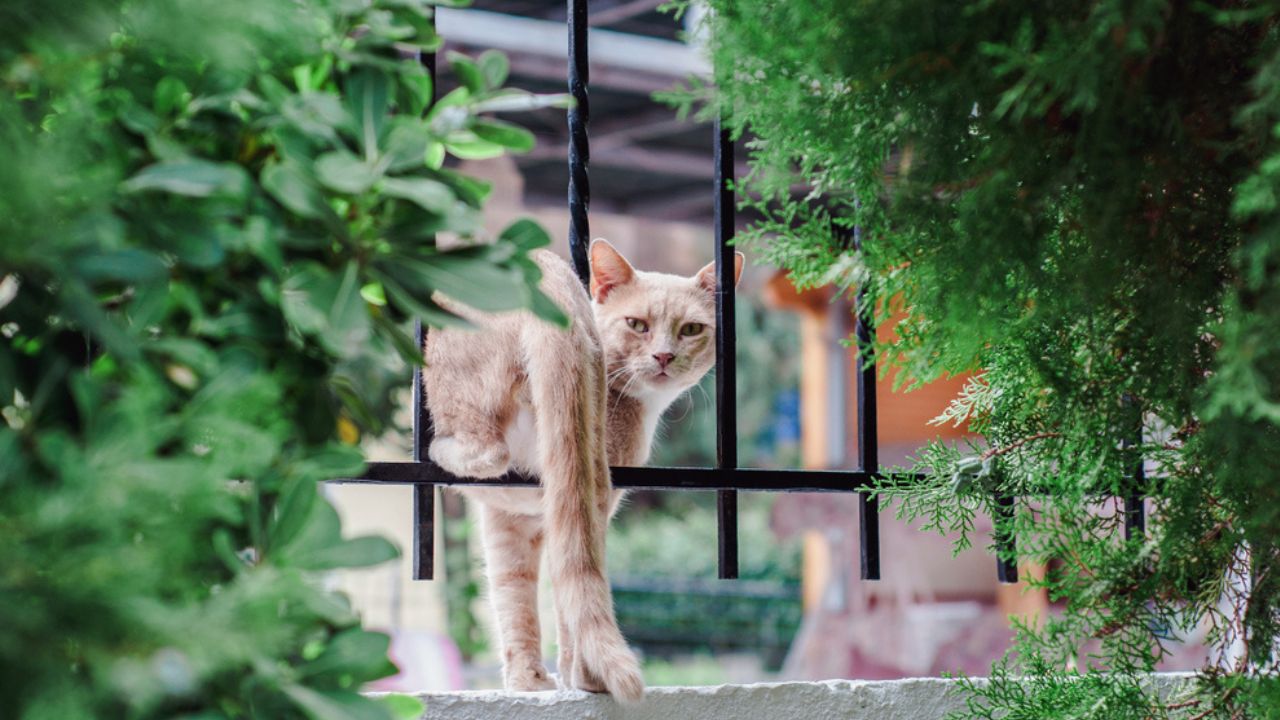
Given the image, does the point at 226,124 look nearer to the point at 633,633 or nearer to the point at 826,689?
the point at 826,689

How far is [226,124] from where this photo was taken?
73cm

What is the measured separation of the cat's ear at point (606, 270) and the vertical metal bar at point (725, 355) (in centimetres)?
68

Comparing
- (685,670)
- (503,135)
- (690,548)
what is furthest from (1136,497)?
(690,548)

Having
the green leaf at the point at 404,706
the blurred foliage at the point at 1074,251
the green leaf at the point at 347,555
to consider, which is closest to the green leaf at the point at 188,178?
the green leaf at the point at 347,555

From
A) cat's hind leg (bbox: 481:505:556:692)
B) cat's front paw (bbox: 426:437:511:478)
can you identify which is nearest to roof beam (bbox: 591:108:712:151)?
cat's hind leg (bbox: 481:505:556:692)

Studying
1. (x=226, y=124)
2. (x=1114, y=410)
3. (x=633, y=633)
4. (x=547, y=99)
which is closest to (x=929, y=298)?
(x=1114, y=410)

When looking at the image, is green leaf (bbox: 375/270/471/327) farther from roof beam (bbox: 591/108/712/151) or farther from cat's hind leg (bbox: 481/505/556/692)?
roof beam (bbox: 591/108/712/151)

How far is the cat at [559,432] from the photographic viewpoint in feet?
4.14

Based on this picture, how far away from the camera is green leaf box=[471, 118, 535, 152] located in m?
0.78

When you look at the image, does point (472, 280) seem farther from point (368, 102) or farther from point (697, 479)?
point (697, 479)

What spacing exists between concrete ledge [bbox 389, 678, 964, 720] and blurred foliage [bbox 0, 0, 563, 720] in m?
0.46

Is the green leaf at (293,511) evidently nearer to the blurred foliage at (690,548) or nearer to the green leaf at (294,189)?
the green leaf at (294,189)

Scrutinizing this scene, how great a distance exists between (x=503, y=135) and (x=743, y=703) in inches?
33.5

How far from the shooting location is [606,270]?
219 centimetres
